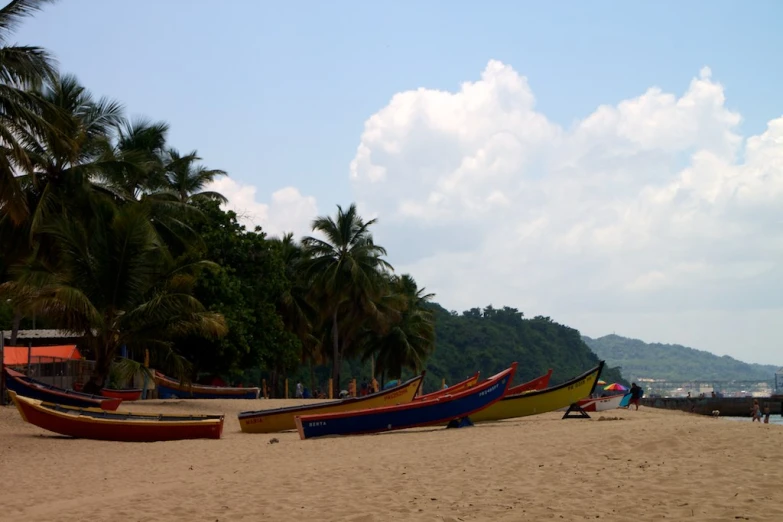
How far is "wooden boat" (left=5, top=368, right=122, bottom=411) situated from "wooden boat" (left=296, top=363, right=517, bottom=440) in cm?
655

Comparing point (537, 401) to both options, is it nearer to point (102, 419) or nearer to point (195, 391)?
point (102, 419)

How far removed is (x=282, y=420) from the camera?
2120cm

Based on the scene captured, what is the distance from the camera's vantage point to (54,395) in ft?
72.9

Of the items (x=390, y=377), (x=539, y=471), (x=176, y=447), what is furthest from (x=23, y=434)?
(x=390, y=377)

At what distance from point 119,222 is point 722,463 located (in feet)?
62.8

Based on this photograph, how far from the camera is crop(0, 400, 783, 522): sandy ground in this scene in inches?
349

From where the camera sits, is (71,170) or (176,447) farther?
(71,170)

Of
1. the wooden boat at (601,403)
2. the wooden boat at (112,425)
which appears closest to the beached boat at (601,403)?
the wooden boat at (601,403)

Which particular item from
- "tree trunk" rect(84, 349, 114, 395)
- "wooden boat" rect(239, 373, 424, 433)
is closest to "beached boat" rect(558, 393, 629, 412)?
"wooden boat" rect(239, 373, 424, 433)

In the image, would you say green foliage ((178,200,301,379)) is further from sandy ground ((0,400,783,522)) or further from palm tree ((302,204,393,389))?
sandy ground ((0,400,783,522))

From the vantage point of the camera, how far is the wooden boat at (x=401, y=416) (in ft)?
63.0

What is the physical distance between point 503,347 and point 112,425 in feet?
344

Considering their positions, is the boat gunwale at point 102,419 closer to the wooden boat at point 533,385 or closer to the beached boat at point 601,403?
the wooden boat at point 533,385

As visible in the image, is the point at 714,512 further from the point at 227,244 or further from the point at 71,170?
the point at 227,244
